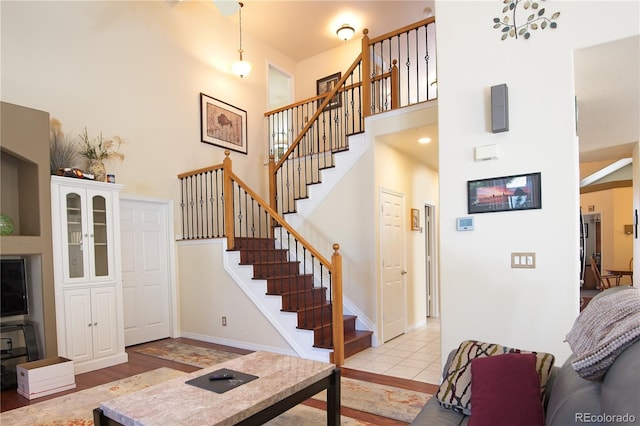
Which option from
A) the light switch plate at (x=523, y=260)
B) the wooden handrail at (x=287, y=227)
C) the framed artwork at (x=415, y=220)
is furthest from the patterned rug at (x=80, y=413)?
the framed artwork at (x=415, y=220)

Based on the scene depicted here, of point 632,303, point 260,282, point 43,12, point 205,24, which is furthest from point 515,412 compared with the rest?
point 205,24

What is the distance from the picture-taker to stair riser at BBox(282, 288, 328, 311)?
4341mm

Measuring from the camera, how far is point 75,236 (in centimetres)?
393

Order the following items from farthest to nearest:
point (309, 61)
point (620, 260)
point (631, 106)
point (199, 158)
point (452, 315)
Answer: point (620, 260) < point (309, 61) < point (199, 158) < point (631, 106) < point (452, 315)

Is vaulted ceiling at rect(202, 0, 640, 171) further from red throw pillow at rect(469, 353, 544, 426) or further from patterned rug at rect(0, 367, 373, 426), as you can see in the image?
patterned rug at rect(0, 367, 373, 426)

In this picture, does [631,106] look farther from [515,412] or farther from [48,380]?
[48,380]

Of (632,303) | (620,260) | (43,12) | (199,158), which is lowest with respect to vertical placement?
(620,260)

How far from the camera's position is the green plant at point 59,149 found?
4.07 m

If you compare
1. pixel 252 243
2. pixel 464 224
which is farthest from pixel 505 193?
pixel 252 243

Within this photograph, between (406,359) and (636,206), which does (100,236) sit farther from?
(636,206)

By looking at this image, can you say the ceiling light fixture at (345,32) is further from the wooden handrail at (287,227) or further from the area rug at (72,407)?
the area rug at (72,407)

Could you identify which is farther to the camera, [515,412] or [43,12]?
[43,12]

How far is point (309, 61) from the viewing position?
312 inches

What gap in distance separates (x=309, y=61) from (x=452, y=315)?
6430 mm
